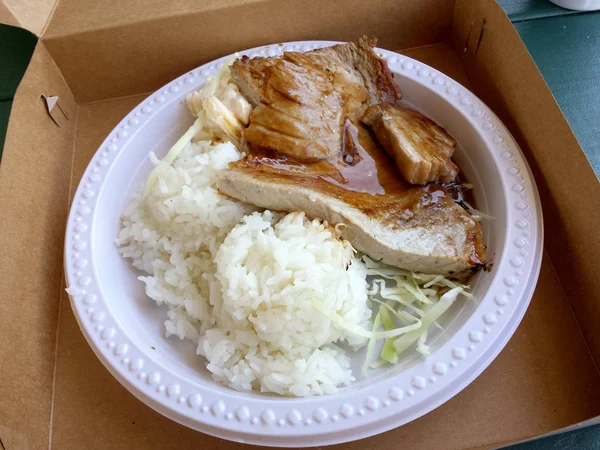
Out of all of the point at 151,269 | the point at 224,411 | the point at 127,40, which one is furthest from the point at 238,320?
the point at 127,40

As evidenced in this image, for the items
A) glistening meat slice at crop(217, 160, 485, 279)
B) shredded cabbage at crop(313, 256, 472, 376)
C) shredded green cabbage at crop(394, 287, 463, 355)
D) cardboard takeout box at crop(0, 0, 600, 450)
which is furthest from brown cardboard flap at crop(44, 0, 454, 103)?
shredded green cabbage at crop(394, 287, 463, 355)

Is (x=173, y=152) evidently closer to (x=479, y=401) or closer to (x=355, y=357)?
(x=355, y=357)

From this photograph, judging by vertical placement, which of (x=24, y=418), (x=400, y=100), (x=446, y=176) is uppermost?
(x=400, y=100)

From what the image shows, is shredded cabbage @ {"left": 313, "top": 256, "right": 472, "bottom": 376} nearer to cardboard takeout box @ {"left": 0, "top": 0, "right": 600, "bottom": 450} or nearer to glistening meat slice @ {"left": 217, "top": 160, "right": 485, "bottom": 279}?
glistening meat slice @ {"left": 217, "top": 160, "right": 485, "bottom": 279}

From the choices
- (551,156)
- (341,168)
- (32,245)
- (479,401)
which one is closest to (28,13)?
(32,245)

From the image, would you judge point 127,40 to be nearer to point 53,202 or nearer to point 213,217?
point 53,202

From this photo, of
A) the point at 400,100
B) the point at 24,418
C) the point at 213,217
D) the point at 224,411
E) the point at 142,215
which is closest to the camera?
the point at 224,411
